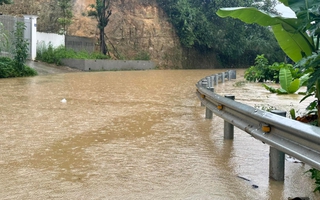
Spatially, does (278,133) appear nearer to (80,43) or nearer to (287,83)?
(287,83)

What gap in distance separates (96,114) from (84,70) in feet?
72.2

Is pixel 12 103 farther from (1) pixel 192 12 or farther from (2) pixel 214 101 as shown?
(1) pixel 192 12

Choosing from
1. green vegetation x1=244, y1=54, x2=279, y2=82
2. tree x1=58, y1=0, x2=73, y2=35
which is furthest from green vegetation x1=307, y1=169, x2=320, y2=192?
tree x1=58, y1=0, x2=73, y2=35

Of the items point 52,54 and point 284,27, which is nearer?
point 284,27

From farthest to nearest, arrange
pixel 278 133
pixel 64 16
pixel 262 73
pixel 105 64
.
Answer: pixel 64 16 < pixel 105 64 < pixel 262 73 < pixel 278 133

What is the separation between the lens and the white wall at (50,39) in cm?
3051

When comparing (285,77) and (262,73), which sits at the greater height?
(262,73)

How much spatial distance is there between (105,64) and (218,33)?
2056 cm

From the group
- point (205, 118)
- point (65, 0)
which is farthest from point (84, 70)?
point (205, 118)

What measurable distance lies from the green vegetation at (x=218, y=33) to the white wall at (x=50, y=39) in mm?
17011

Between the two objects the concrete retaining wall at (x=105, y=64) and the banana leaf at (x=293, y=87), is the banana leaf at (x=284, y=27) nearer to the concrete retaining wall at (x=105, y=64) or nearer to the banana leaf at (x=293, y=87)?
the banana leaf at (x=293, y=87)

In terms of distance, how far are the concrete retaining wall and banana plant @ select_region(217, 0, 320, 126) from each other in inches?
995

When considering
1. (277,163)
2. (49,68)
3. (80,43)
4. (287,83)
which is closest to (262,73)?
(287,83)

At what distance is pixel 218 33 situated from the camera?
161ft
